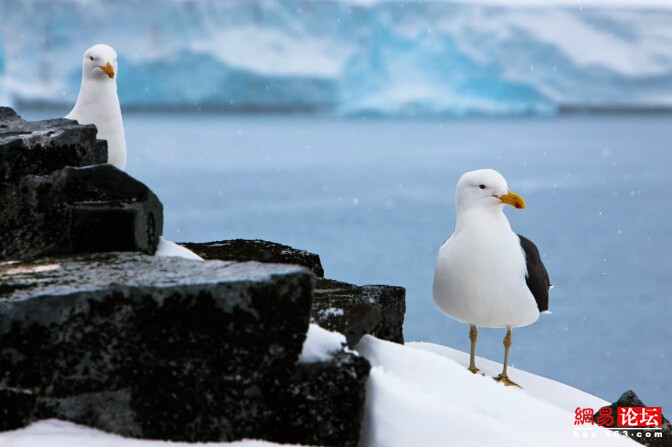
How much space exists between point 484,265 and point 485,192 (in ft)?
0.99

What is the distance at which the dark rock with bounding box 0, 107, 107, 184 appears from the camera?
3.15m

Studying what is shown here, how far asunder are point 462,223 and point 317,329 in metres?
1.13

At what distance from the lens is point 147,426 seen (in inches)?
88.3

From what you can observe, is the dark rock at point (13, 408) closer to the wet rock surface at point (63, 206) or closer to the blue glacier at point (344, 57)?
the wet rock surface at point (63, 206)

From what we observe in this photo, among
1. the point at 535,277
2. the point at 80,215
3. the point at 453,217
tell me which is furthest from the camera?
the point at 453,217

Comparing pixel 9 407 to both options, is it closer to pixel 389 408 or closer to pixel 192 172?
pixel 389 408

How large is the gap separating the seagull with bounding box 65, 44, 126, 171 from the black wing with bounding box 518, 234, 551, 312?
1982 millimetres

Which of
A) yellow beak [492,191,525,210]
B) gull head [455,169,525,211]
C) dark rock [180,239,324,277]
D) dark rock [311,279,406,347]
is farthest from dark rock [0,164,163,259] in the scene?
yellow beak [492,191,525,210]

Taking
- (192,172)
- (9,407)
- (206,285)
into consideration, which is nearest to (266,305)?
(206,285)

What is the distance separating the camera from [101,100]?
157 inches

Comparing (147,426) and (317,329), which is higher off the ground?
(317,329)

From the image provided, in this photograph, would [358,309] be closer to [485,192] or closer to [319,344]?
[319,344]

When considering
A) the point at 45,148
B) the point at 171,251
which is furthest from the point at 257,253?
the point at 45,148

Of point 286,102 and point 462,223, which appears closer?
point 462,223
